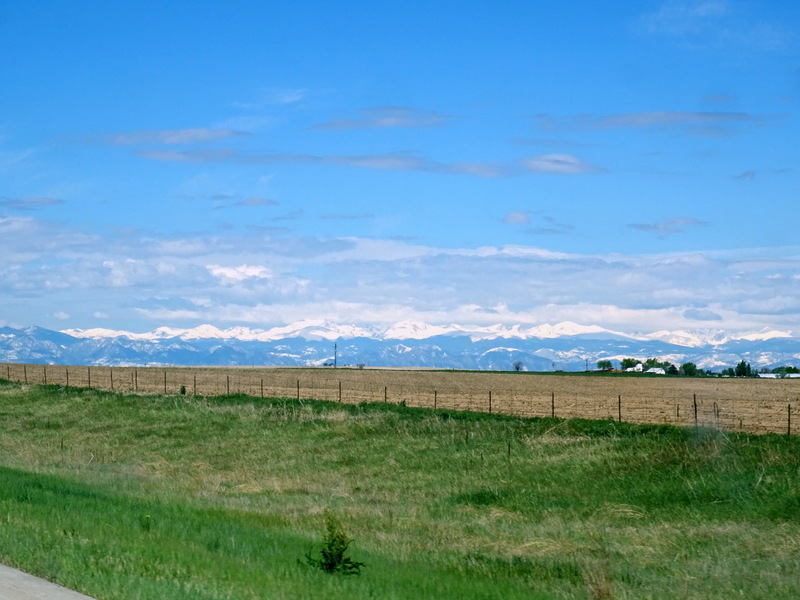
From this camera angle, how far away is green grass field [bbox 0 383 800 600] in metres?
14.7

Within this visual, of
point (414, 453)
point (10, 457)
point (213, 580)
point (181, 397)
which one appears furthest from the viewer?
point (181, 397)

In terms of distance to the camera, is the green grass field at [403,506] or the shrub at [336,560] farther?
the shrub at [336,560]

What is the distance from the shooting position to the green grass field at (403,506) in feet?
48.2

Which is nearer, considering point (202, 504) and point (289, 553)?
point (289, 553)

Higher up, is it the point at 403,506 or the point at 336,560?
the point at 336,560

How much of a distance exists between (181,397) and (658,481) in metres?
41.4

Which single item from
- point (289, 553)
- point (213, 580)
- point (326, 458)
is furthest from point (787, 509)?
point (326, 458)

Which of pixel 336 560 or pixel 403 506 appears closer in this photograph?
pixel 336 560

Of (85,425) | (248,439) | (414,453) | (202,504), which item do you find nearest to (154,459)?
(248,439)

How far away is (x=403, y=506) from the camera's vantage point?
96.3ft

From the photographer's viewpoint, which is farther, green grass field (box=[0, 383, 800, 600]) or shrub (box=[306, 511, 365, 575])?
shrub (box=[306, 511, 365, 575])

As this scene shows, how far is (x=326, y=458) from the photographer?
4322 centimetres

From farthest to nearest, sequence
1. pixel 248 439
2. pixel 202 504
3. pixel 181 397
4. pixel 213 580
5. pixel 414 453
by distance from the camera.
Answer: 1. pixel 181 397
2. pixel 248 439
3. pixel 414 453
4. pixel 202 504
5. pixel 213 580

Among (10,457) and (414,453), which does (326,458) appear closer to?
(414,453)
